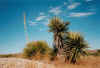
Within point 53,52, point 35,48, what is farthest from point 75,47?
point 35,48

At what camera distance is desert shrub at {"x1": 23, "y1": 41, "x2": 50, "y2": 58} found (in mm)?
11195

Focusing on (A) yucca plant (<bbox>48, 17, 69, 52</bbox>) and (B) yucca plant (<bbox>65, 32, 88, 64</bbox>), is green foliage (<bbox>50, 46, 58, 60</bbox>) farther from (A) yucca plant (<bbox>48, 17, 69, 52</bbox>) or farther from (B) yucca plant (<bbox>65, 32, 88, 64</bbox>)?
(B) yucca plant (<bbox>65, 32, 88, 64</bbox>)

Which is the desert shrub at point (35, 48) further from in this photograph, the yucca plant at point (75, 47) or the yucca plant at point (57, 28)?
the yucca plant at point (75, 47)

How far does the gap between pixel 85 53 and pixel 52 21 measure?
4.36 metres

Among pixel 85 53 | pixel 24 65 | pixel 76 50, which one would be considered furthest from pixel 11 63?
pixel 85 53

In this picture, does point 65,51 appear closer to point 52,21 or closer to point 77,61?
point 77,61

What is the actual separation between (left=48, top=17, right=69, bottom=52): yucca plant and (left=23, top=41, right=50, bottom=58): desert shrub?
109 cm

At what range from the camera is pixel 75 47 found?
9.62 m

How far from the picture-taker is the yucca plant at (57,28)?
11.3 m

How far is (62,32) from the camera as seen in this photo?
11.4 metres

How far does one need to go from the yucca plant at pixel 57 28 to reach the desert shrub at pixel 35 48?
1093mm

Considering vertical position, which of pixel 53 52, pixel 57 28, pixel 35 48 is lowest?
pixel 53 52

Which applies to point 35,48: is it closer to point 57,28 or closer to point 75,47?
point 57,28

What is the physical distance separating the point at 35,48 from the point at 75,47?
3.90m
